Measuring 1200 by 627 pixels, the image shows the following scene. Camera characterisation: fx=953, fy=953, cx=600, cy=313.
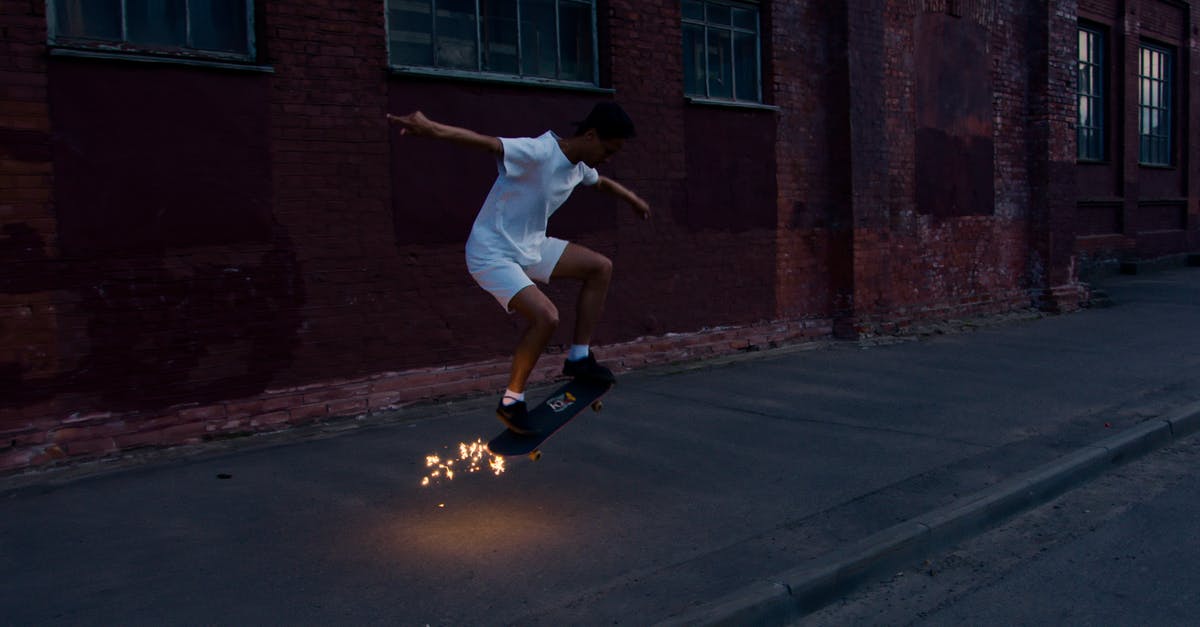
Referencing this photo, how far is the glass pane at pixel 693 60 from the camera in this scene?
9695 millimetres

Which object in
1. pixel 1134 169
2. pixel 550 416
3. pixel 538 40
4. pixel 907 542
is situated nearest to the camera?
pixel 907 542

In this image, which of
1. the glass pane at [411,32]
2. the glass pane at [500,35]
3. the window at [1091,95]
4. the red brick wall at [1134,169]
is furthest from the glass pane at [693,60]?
the window at [1091,95]

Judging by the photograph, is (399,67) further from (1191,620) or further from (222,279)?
(1191,620)

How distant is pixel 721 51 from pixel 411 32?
3.70m

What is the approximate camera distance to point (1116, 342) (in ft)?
34.9

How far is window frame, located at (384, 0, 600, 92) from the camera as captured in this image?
7496 mm

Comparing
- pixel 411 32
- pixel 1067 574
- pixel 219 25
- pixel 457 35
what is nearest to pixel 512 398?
pixel 1067 574

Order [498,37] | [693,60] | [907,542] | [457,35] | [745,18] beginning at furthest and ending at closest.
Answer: [745,18] < [693,60] < [498,37] < [457,35] < [907,542]

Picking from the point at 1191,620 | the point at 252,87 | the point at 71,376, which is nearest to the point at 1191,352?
the point at 1191,620

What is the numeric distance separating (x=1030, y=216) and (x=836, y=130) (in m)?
4.60

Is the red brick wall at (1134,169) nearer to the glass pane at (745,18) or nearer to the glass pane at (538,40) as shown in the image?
the glass pane at (745,18)

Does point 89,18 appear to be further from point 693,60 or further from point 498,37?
point 693,60

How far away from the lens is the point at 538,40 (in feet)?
27.8

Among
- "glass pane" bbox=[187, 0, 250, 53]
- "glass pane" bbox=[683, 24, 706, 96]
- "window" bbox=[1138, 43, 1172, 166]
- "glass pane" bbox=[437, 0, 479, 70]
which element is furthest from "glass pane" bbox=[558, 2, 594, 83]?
"window" bbox=[1138, 43, 1172, 166]
